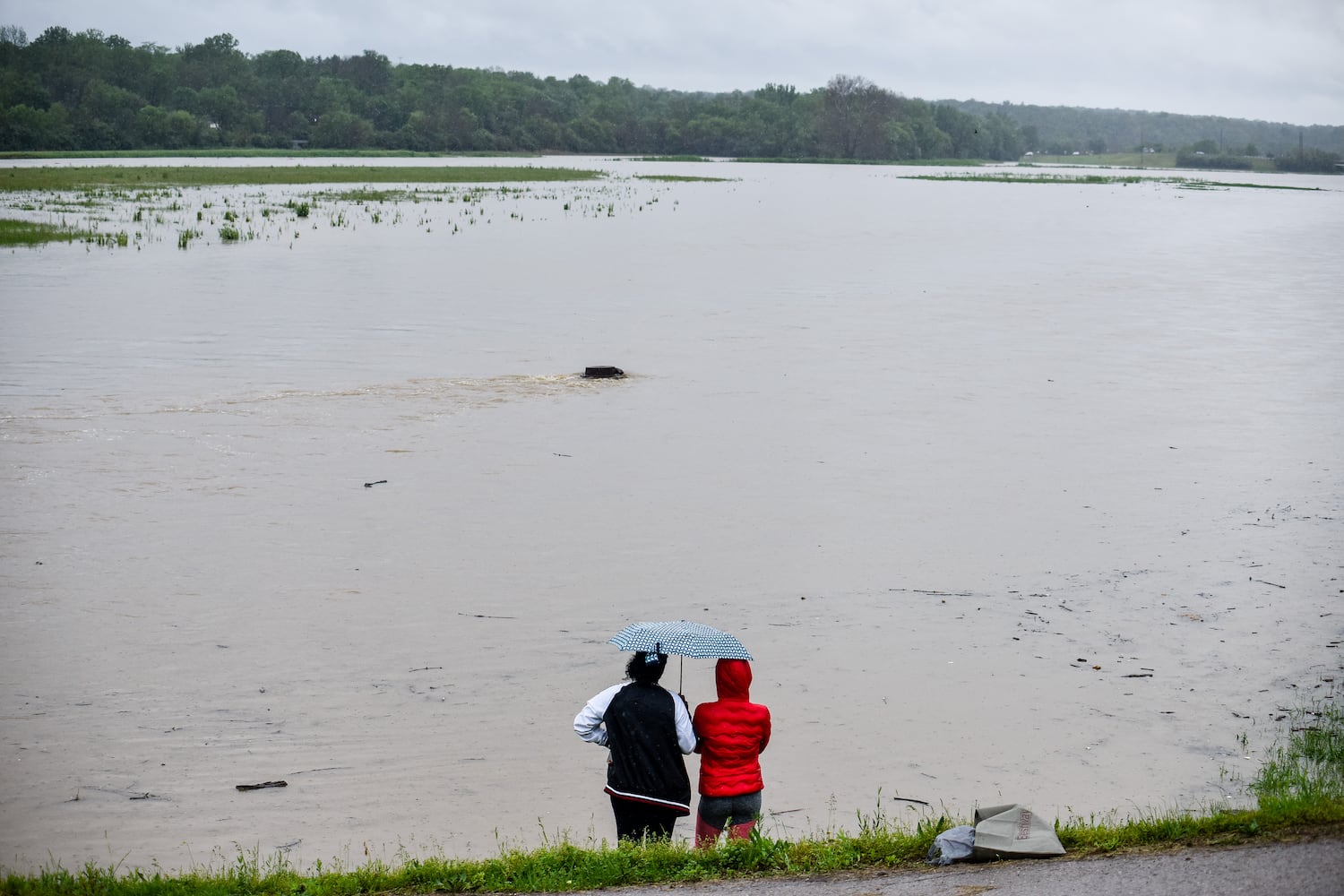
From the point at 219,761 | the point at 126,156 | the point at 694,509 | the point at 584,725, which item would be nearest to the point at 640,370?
the point at 694,509

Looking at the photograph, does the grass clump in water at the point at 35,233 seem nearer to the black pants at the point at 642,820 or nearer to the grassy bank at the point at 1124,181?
the black pants at the point at 642,820

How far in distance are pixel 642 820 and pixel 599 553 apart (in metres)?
5.98

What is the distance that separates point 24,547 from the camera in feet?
40.8

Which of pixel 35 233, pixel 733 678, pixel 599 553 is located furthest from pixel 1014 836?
pixel 35 233

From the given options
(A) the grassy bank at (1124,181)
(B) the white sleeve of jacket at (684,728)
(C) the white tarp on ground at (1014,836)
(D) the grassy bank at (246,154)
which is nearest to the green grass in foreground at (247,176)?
(D) the grassy bank at (246,154)

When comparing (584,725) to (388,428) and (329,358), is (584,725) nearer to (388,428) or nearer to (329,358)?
(388,428)

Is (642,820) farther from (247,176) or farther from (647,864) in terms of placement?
(247,176)

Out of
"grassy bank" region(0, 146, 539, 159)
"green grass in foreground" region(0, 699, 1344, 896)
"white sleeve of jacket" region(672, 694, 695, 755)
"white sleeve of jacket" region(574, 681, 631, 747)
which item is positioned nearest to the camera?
"green grass in foreground" region(0, 699, 1344, 896)

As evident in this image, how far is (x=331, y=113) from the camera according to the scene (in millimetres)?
149500

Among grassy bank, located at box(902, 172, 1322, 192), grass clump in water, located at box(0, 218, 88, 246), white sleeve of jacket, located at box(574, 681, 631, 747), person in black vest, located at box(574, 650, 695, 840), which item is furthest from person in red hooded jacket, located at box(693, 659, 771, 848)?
grassy bank, located at box(902, 172, 1322, 192)

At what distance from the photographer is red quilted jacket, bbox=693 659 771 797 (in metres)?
A: 6.39

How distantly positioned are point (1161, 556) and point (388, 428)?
9.96m

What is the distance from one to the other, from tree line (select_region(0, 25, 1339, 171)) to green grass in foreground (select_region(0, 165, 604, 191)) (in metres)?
24.6

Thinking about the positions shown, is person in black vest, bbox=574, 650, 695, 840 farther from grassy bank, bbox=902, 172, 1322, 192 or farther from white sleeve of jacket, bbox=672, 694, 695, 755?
grassy bank, bbox=902, 172, 1322, 192
